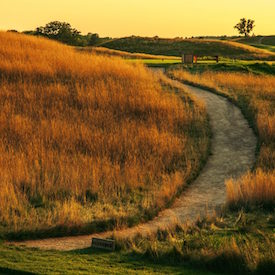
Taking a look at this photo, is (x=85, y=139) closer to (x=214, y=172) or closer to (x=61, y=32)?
(x=214, y=172)

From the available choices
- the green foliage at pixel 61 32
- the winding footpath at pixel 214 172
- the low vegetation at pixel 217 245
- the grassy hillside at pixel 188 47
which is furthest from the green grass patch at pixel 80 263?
the green foliage at pixel 61 32

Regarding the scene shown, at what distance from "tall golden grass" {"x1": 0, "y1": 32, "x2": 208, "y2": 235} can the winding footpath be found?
350mm

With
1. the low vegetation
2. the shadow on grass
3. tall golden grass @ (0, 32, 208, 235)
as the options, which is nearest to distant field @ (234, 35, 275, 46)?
tall golden grass @ (0, 32, 208, 235)

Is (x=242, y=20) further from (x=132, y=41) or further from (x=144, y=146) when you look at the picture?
(x=144, y=146)

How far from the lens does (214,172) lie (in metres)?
14.0

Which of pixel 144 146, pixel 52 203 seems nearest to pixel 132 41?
pixel 144 146

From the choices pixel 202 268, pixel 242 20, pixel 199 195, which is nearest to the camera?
pixel 202 268

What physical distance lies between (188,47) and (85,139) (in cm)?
4817

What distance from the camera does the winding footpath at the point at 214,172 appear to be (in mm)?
8787

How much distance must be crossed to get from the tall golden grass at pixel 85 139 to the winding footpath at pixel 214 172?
35 cm

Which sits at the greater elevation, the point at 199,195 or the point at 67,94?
the point at 67,94

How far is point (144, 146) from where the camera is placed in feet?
48.4

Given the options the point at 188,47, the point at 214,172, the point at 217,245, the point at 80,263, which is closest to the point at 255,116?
the point at 214,172

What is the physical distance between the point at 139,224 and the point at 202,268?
10.3 feet
